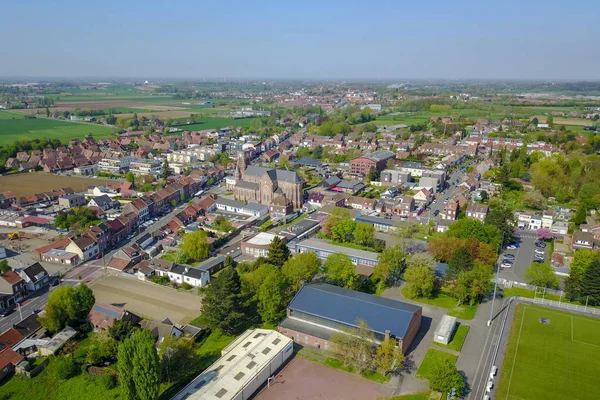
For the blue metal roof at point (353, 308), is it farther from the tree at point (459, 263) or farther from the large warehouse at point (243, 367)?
the tree at point (459, 263)

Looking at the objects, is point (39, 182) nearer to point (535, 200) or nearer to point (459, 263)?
point (459, 263)

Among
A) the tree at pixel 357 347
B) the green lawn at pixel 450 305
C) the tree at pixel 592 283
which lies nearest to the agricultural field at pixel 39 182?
the tree at pixel 357 347

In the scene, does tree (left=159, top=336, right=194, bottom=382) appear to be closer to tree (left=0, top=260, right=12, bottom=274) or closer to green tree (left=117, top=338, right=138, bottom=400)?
green tree (left=117, top=338, right=138, bottom=400)

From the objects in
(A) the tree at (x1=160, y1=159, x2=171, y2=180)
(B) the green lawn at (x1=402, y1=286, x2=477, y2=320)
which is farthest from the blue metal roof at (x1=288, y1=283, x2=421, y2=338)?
(A) the tree at (x1=160, y1=159, x2=171, y2=180)

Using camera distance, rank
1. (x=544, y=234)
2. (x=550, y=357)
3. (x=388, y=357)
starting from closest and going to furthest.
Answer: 1. (x=388, y=357)
2. (x=550, y=357)
3. (x=544, y=234)

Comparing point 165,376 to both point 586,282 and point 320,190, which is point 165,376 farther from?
point 320,190

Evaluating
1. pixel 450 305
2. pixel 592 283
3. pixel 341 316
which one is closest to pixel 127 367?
pixel 341 316

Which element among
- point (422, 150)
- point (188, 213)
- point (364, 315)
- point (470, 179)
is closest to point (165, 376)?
point (364, 315)
